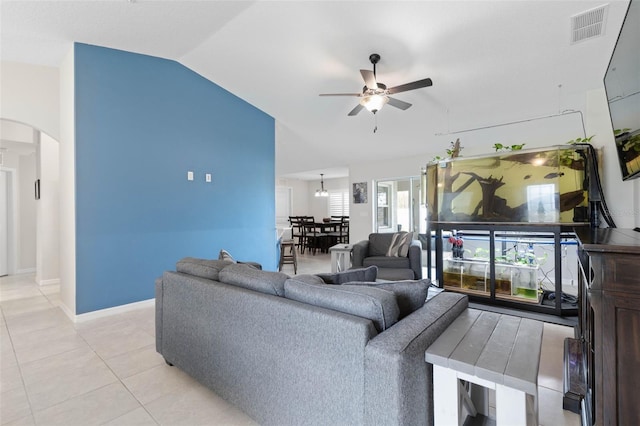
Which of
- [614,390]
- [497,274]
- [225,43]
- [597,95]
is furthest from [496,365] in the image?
[225,43]

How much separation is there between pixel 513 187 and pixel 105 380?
163 inches

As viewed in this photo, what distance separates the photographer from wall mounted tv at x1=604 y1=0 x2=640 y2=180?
4.78 feet

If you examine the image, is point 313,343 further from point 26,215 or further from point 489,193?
point 26,215

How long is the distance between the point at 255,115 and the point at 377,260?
310 centimetres

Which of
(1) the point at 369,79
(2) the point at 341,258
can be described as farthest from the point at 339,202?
(1) the point at 369,79

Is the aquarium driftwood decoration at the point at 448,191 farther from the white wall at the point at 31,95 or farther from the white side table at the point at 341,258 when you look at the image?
the white wall at the point at 31,95

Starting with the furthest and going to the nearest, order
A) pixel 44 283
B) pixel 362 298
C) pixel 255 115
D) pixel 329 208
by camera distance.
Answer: pixel 329 208 < pixel 255 115 < pixel 44 283 < pixel 362 298

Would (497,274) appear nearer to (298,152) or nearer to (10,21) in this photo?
(298,152)

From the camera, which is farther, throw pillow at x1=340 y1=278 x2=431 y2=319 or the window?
the window

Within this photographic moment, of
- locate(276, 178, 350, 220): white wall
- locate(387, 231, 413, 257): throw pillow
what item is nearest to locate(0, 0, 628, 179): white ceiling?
locate(387, 231, 413, 257): throw pillow

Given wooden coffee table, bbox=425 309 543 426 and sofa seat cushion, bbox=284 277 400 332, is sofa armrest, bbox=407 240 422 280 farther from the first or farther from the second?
sofa seat cushion, bbox=284 277 400 332

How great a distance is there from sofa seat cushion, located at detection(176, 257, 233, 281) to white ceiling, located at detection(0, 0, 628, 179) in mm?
2524

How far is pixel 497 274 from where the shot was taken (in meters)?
3.44

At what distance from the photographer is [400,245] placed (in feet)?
14.4
